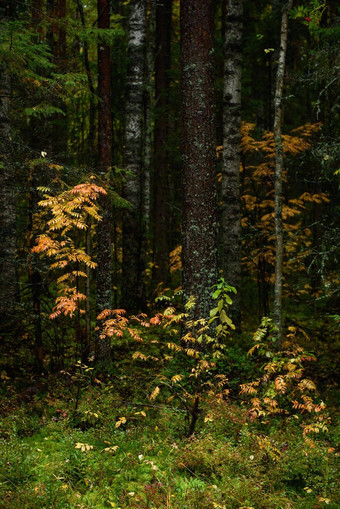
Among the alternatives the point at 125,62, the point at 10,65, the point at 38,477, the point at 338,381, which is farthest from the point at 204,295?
the point at 125,62

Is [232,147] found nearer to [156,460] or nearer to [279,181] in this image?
[279,181]

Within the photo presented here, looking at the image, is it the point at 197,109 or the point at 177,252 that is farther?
the point at 177,252

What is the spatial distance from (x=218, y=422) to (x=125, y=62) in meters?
10.6

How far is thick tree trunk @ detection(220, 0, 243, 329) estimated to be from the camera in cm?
926

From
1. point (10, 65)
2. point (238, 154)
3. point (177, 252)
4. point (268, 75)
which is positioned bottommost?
point (177, 252)

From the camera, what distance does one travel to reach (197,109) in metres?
6.85

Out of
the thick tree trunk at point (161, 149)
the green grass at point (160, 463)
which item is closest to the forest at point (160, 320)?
the green grass at point (160, 463)

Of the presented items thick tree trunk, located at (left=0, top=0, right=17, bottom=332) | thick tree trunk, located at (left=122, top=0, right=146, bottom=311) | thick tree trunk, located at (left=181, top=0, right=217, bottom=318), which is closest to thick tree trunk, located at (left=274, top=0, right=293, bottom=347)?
thick tree trunk, located at (left=181, top=0, right=217, bottom=318)

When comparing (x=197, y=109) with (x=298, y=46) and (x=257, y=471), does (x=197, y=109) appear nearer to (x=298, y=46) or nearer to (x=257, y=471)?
(x=257, y=471)

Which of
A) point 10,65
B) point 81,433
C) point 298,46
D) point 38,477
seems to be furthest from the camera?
point 298,46

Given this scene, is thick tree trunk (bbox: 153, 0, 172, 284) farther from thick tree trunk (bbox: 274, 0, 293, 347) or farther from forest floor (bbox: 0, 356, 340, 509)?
forest floor (bbox: 0, 356, 340, 509)

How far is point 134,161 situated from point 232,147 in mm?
A: 2788

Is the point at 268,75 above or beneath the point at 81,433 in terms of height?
above

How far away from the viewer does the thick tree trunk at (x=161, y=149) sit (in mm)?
13320
